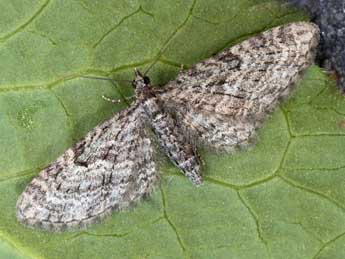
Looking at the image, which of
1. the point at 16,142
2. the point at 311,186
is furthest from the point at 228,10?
the point at 16,142

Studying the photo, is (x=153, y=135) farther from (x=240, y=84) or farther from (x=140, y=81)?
(x=240, y=84)

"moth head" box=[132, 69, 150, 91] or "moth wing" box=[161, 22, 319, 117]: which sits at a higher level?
"moth head" box=[132, 69, 150, 91]

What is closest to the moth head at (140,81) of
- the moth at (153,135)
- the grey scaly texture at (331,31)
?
the moth at (153,135)

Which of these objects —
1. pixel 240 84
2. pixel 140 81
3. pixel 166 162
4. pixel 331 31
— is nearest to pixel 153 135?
pixel 166 162

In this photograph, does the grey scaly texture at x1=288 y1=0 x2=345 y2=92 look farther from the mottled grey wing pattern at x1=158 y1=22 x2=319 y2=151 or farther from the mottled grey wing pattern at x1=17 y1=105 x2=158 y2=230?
the mottled grey wing pattern at x1=17 y1=105 x2=158 y2=230

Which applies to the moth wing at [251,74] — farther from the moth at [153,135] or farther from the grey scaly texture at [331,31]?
the grey scaly texture at [331,31]

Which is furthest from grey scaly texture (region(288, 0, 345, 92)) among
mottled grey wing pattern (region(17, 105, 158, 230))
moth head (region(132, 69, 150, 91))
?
mottled grey wing pattern (region(17, 105, 158, 230))

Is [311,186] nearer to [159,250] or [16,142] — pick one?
[159,250]
